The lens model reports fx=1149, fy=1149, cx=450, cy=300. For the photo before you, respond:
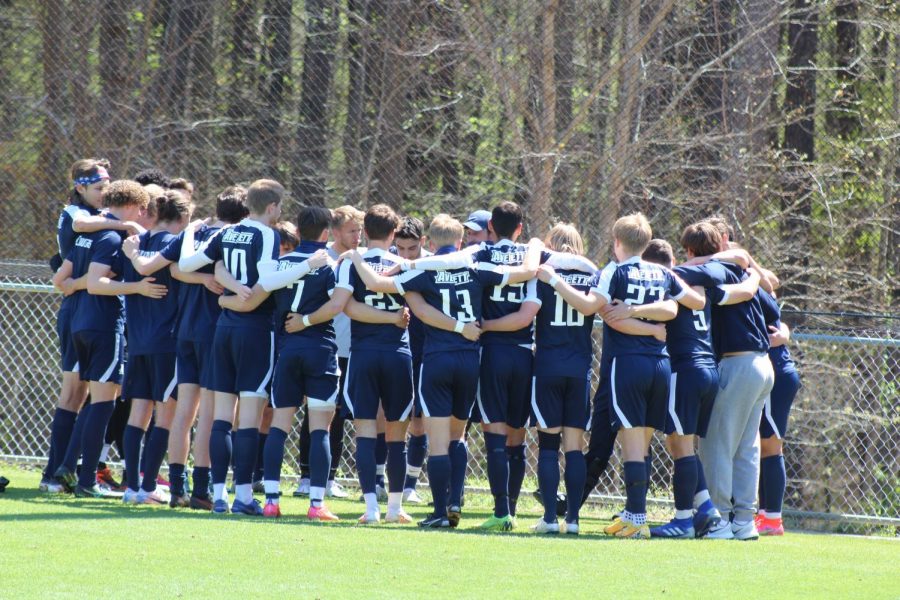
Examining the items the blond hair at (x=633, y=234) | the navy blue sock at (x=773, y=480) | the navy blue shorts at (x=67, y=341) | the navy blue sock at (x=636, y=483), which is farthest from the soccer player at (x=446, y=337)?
the navy blue shorts at (x=67, y=341)

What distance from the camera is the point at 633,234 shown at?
668cm

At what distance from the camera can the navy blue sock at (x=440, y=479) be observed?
6664 mm

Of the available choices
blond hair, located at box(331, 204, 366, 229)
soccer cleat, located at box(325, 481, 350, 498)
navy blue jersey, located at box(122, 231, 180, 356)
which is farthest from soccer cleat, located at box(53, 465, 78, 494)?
blond hair, located at box(331, 204, 366, 229)

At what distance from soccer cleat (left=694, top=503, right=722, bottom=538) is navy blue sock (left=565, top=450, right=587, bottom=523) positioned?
0.75 metres

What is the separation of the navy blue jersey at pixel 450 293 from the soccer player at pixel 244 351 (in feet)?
2.99

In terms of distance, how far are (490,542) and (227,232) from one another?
2456 millimetres

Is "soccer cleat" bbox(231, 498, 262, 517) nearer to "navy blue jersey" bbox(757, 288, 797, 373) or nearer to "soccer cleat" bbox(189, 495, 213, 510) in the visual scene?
"soccer cleat" bbox(189, 495, 213, 510)

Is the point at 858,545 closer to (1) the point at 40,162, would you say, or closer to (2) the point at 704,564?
(2) the point at 704,564

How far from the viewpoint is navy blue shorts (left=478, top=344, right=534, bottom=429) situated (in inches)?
267

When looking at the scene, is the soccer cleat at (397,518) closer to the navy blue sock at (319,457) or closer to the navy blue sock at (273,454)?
the navy blue sock at (319,457)

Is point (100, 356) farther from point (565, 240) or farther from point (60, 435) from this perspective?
point (565, 240)

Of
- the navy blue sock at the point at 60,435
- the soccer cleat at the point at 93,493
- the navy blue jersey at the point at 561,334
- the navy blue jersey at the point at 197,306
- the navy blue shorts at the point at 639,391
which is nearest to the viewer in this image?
the navy blue shorts at the point at 639,391

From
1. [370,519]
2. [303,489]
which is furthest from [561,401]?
[303,489]

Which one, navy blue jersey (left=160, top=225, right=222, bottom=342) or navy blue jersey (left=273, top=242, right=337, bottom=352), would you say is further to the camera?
navy blue jersey (left=160, top=225, right=222, bottom=342)
